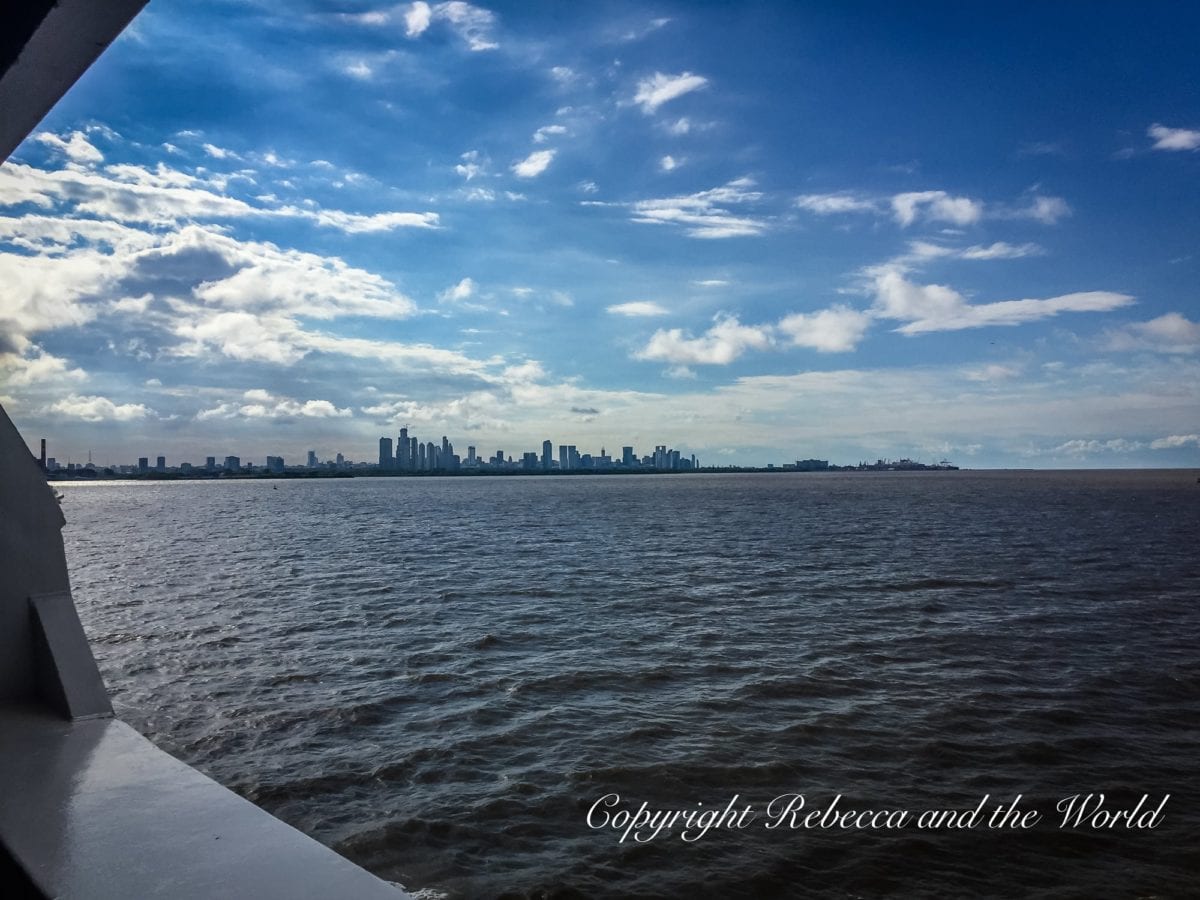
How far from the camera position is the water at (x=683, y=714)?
23.8ft

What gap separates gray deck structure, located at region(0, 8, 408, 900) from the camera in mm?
3146

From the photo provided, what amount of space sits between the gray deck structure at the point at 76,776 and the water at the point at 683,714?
3.16 m

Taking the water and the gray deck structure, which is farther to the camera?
the water

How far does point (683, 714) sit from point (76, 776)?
8504mm

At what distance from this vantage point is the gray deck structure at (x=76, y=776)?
3.15 meters

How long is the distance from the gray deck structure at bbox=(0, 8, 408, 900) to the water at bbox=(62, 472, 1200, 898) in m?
3.16

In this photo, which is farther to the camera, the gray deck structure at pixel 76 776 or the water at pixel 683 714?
the water at pixel 683 714

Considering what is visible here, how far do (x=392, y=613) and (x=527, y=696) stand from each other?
9.14 metres

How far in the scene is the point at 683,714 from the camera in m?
11.3

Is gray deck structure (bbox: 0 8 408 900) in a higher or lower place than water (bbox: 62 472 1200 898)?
higher

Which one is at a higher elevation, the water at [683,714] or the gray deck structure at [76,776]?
the gray deck structure at [76,776]

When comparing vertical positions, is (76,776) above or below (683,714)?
above

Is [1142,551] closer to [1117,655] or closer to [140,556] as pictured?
[1117,655]

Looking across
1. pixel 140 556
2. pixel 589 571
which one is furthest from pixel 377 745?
pixel 140 556
